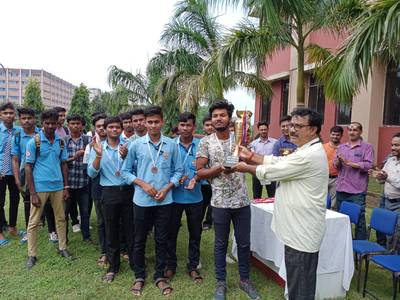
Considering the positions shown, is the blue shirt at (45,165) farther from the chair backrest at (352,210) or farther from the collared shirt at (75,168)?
the chair backrest at (352,210)

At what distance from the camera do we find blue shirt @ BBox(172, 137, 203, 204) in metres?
3.84

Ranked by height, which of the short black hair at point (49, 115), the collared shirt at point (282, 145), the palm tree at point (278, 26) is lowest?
the collared shirt at point (282, 145)

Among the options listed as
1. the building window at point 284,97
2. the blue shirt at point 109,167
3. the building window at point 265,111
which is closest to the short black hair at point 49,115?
the blue shirt at point 109,167

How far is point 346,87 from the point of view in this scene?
4.78 meters

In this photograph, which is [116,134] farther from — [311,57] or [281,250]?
[311,57]

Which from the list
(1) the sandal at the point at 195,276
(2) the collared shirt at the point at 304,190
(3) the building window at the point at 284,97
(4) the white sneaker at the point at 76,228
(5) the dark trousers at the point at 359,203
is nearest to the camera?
(2) the collared shirt at the point at 304,190

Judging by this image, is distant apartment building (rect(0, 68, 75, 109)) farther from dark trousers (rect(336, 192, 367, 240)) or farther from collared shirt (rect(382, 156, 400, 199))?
collared shirt (rect(382, 156, 400, 199))

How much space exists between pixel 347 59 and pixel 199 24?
8.23 metres

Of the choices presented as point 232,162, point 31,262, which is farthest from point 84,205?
point 232,162

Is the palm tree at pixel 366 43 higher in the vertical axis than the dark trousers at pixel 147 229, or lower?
higher

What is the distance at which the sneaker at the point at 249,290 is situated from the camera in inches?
138

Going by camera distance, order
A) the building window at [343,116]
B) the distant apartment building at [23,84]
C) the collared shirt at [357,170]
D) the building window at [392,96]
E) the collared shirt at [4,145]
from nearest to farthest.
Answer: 1. the collared shirt at [357,170]
2. the collared shirt at [4,145]
3. the building window at [392,96]
4. the building window at [343,116]
5. the distant apartment building at [23,84]

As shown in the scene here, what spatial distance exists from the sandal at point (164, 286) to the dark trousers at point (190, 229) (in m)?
0.31

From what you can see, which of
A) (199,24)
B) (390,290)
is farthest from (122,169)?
(199,24)
